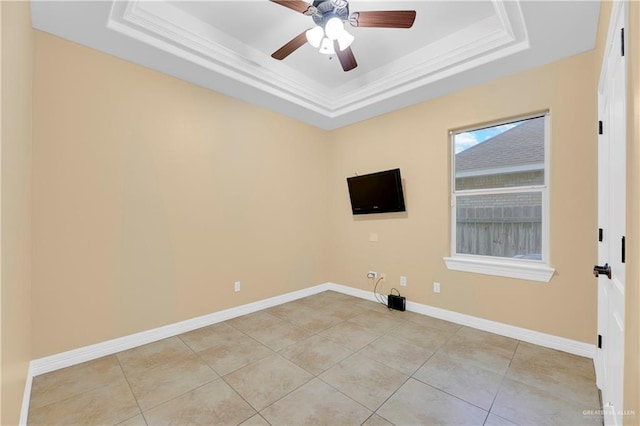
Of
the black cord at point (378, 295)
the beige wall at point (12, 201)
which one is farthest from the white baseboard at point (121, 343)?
the black cord at point (378, 295)

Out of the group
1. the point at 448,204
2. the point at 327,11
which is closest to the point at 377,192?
the point at 448,204

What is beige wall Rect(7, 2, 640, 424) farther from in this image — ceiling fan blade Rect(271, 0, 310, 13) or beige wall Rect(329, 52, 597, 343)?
ceiling fan blade Rect(271, 0, 310, 13)

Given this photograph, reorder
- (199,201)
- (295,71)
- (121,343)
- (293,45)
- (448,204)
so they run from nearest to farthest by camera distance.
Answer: (293,45)
(121,343)
(199,201)
(448,204)
(295,71)

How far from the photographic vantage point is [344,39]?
2158mm

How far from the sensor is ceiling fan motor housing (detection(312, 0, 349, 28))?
1957mm

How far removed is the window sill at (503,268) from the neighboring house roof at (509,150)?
105 cm

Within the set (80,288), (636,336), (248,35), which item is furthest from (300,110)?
(636,336)

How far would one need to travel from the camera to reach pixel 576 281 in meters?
2.46

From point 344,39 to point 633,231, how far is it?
6.82 feet

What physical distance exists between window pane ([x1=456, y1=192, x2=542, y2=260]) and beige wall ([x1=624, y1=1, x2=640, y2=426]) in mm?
1887

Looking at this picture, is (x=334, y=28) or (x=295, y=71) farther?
(x=295, y=71)

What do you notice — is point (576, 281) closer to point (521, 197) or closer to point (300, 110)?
point (521, 197)

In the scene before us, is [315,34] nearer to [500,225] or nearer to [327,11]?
[327,11]

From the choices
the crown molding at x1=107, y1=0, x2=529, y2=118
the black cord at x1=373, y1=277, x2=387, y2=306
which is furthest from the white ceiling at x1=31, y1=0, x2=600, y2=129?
the black cord at x1=373, y1=277, x2=387, y2=306
